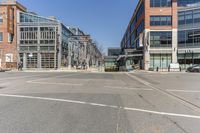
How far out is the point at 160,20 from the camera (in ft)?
178

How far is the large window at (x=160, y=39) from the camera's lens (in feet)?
176

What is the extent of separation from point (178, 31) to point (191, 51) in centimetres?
550

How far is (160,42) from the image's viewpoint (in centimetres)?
5406

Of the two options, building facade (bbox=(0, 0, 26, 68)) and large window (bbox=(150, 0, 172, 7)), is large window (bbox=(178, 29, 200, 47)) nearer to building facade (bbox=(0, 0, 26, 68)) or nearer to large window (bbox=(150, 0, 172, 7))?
large window (bbox=(150, 0, 172, 7))

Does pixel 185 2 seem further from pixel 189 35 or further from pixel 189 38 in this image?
pixel 189 38

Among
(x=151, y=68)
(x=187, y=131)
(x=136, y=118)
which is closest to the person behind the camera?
(x=187, y=131)

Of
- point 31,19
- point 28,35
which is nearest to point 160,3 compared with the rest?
point 31,19

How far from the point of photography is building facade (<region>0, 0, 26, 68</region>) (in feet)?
193

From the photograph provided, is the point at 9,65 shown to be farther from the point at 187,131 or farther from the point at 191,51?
the point at 187,131

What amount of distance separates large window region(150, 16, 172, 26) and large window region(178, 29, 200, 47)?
3703 millimetres

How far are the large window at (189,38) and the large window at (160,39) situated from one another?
2.53 metres

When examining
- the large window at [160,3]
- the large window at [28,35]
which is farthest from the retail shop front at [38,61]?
the large window at [160,3]

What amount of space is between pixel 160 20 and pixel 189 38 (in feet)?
25.7

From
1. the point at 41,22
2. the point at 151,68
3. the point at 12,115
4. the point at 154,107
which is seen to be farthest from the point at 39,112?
the point at 41,22
